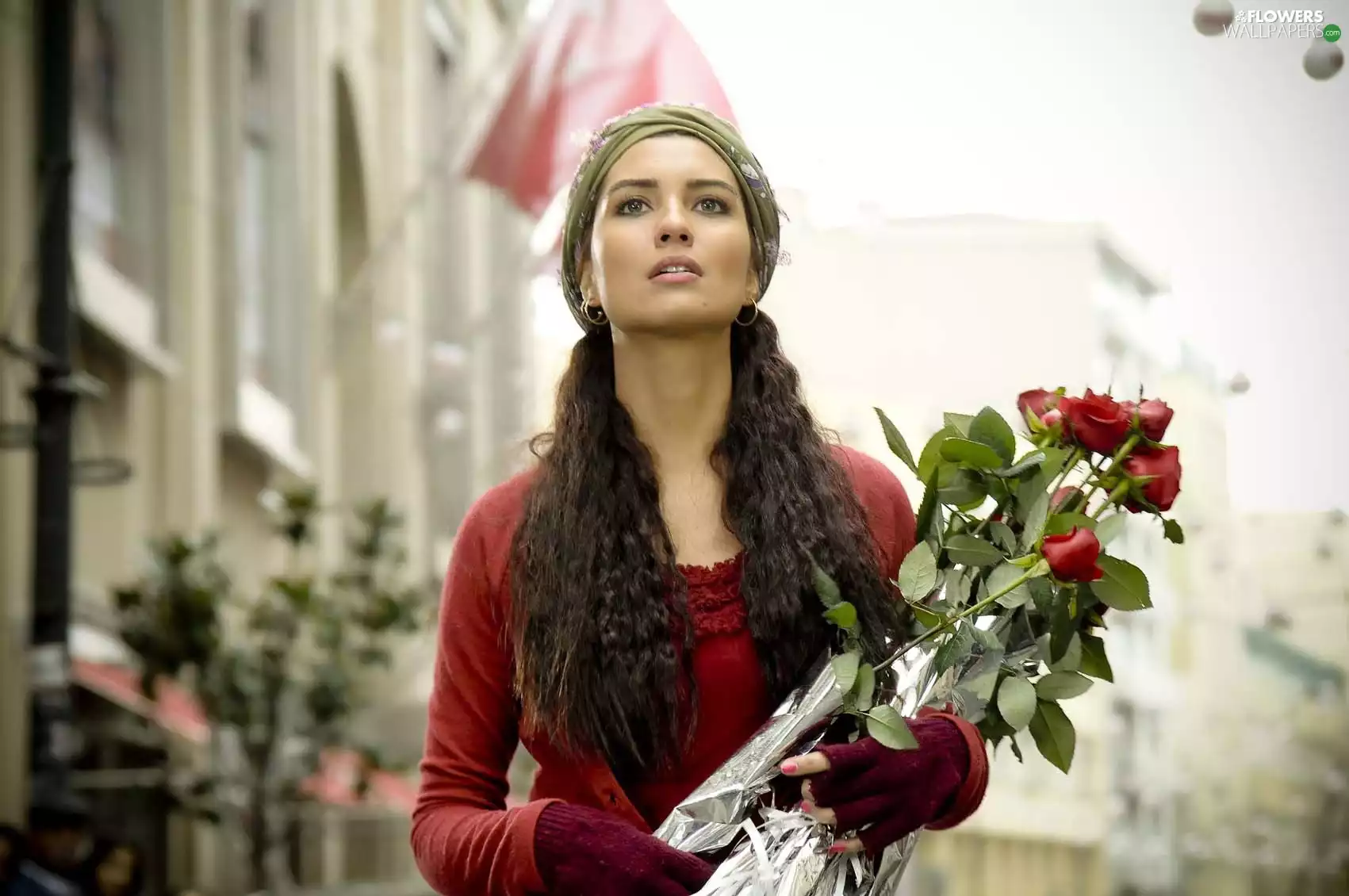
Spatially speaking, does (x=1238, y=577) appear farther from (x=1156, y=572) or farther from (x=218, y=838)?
(x=218, y=838)

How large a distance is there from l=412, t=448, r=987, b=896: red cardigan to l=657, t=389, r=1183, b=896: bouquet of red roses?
0.09 m

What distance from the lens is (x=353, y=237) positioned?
63.3ft

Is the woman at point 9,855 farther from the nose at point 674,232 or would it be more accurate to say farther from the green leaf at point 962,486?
the green leaf at point 962,486

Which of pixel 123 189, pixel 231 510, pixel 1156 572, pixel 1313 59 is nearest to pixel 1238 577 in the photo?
pixel 1156 572

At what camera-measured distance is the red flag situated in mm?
11469

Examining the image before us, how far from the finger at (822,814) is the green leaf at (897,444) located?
465mm

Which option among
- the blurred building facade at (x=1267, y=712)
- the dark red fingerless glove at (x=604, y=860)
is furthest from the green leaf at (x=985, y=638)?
the blurred building facade at (x=1267, y=712)

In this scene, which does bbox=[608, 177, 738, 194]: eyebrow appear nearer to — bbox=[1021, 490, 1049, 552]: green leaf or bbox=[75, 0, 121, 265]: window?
bbox=[1021, 490, 1049, 552]: green leaf

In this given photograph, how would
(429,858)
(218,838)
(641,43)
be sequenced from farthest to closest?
(218,838), (641,43), (429,858)

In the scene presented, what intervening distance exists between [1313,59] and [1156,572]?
9.20 feet

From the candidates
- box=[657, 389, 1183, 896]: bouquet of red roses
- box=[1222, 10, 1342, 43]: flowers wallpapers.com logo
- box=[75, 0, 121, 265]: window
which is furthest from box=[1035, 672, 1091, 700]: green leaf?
box=[75, 0, 121, 265]: window

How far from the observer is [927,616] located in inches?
93.4

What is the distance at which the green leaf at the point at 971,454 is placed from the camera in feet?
7.91

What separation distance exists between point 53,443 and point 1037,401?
5508 millimetres
